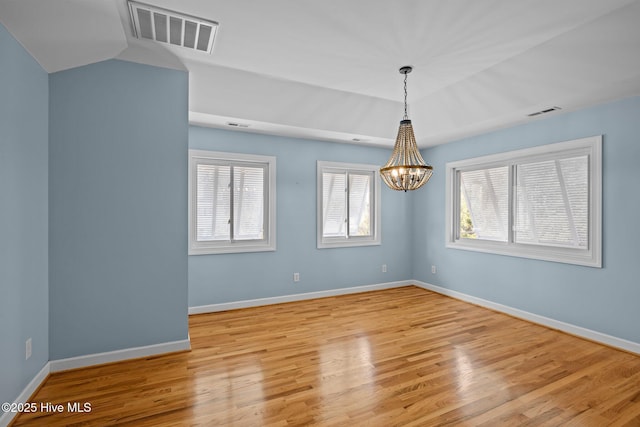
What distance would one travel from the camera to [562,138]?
12.5 feet

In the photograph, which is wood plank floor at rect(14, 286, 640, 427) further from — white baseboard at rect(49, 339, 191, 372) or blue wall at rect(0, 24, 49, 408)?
blue wall at rect(0, 24, 49, 408)

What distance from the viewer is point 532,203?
13.7 feet

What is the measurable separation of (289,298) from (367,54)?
3.46 meters

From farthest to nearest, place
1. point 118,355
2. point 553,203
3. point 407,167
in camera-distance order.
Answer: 1. point 553,203
2. point 407,167
3. point 118,355

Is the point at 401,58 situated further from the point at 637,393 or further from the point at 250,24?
the point at 637,393

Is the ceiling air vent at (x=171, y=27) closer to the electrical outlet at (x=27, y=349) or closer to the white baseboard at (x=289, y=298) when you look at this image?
the electrical outlet at (x=27, y=349)

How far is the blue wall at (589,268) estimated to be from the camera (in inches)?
128

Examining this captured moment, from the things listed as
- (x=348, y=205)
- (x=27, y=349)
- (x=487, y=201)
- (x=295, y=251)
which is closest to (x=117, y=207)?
(x=27, y=349)

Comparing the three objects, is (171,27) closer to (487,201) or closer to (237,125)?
(237,125)

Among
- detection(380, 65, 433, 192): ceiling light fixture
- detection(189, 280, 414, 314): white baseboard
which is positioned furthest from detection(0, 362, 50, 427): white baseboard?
detection(380, 65, 433, 192): ceiling light fixture

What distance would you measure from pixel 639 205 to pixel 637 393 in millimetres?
1769

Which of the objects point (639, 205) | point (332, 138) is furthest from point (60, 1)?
point (639, 205)

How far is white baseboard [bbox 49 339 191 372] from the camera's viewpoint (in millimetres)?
2773

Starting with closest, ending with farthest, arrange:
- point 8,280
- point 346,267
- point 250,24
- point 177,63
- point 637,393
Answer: point 8,280 → point 637,393 → point 250,24 → point 177,63 → point 346,267
